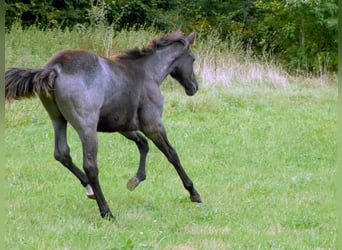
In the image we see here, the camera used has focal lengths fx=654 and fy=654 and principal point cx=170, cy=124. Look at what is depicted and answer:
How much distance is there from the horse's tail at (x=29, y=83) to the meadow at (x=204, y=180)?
116 centimetres

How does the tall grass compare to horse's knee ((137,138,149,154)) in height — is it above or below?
below

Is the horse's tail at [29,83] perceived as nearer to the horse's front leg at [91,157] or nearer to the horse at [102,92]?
the horse at [102,92]

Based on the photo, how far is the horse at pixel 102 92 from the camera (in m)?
6.00

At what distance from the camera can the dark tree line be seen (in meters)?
19.9

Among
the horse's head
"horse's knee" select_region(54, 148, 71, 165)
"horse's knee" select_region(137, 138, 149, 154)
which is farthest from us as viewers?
the horse's head

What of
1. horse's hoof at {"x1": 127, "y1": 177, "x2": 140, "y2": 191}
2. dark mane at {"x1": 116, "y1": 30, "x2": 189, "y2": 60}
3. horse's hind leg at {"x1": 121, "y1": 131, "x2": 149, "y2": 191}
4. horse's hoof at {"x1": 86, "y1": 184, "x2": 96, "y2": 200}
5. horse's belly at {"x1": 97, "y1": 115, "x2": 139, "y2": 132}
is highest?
dark mane at {"x1": 116, "y1": 30, "x2": 189, "y2": 60}

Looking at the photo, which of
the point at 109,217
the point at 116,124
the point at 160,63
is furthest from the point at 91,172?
the point at 160,63

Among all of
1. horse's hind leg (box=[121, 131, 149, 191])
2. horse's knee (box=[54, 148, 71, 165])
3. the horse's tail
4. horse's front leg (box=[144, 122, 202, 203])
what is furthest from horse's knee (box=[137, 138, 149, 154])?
the horse's tail

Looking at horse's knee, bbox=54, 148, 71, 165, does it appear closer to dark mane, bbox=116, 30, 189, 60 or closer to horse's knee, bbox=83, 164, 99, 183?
horse's knee, bbox=83, 164, 99, 183

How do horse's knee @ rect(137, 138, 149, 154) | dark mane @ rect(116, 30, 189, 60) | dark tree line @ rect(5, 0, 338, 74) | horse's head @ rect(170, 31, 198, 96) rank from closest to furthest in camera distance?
dark mane @ rect(116, 30, 189, 60)
horse's knee @ rect(137, 138, 149, 154)
horse's head @ rect(170, 31, 198, 96)
dark tree line @ rect(5, 0, 338, 74)

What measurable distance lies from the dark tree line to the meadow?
5162 millimetres

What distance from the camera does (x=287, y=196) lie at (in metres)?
7.20

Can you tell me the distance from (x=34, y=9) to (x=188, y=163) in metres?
16.2

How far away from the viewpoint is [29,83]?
596 cm
